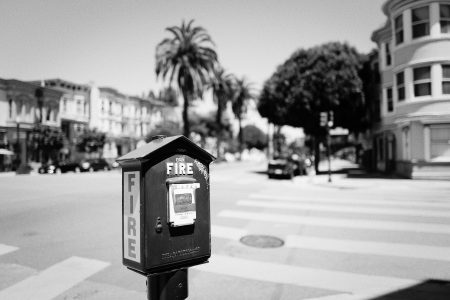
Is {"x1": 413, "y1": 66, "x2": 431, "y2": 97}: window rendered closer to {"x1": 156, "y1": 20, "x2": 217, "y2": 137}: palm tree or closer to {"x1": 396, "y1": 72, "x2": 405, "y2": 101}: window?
{"x1": 396, "y1": 72, "x2": 405, "y2": 101}: window

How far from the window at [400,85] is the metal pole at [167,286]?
2168 centimetres

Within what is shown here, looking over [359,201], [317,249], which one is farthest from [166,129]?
[317,249]

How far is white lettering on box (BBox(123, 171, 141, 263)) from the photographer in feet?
8.82

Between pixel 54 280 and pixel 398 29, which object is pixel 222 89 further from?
pixel 54 280

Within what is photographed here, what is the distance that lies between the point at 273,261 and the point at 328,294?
4.78ft

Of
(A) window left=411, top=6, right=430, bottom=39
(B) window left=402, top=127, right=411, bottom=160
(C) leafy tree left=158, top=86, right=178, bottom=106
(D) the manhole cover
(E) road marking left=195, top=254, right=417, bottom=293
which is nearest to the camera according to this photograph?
(E) road marking left=195, top=254, right=417, bottom=293

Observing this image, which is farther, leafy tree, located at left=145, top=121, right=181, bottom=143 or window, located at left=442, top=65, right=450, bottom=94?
leafy tree, located at left=145, top=121, right=181, bottom=143

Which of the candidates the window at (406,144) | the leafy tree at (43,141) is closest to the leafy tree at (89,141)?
the leafy tree at (43,141)

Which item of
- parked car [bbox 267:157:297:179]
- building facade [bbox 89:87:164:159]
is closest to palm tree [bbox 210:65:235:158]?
building facade [bbox 89:87:164:159]

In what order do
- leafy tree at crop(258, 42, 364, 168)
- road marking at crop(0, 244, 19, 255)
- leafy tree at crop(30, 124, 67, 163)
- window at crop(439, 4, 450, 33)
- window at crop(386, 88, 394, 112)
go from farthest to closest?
leafy tree at crop(30, 124, 67, 163), leafy tree at crop(258, 42, 364, 168), window at crop(386, 88, 394, 112), window at crop(439, 4, 450, 33), road marking at crop(0, 244, 19, 255)

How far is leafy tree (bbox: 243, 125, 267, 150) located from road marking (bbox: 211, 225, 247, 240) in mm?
94066

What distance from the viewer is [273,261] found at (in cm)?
575

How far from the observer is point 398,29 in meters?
21.3

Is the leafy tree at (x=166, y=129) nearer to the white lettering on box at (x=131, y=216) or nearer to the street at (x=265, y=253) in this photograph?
the street at (x=265, y=253)
